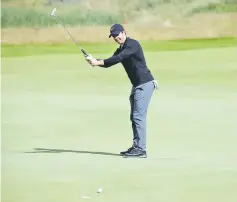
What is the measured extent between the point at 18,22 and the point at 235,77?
21086 mm

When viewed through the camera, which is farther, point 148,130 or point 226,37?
point 226,37

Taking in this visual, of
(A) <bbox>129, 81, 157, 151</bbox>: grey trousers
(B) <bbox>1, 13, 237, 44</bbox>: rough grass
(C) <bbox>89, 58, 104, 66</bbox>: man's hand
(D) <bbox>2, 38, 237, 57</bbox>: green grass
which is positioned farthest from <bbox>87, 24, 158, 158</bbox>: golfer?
(B) <bbox>1, 13, 237, 44</bbox>: rough grass

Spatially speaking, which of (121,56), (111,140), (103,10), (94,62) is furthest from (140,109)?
(103,10)

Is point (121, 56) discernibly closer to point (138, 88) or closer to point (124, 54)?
point (124, 54)

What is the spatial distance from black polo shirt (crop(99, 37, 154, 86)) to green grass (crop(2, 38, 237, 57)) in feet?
78.2

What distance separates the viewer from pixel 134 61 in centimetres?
1137

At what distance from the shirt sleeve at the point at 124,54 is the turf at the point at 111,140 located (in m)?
1.28

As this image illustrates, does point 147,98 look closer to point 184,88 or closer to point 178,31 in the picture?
point 184,88

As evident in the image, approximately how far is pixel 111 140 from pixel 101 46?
83.8ft

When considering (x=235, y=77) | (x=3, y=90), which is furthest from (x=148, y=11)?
(x=3, y=90)

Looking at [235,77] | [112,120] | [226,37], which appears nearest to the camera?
[112,120]

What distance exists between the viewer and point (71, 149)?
12.3m

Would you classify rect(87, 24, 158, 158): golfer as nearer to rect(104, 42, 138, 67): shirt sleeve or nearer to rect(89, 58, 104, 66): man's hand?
rect(104, 42, 138, 67): shirt sleeve

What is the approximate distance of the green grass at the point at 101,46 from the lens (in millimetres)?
36469
